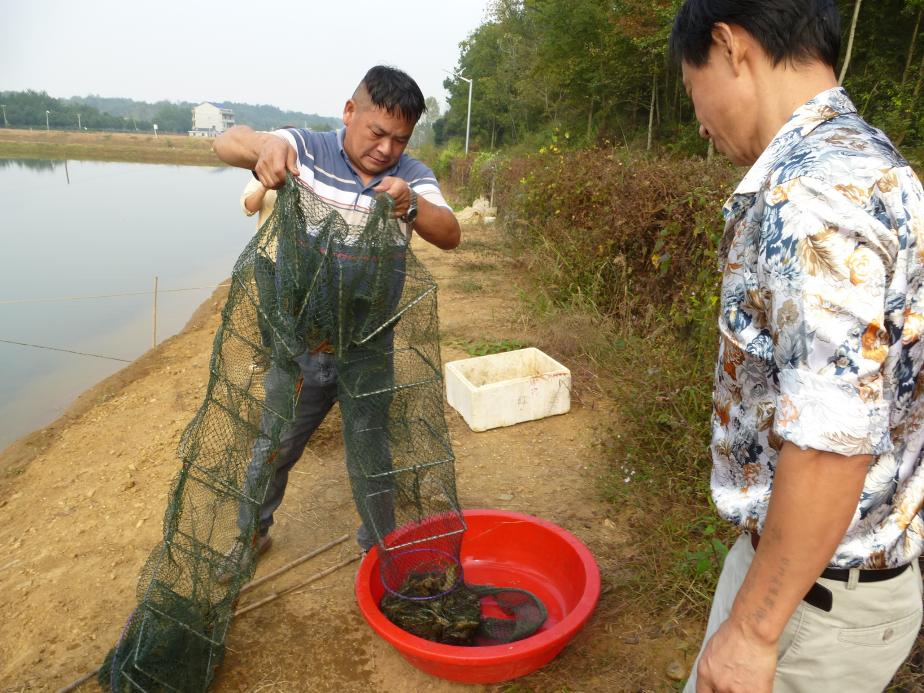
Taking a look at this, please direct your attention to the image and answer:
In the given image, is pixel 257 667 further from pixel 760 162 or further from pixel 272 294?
pixel 760 162

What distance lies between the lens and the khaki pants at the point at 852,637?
1.17m

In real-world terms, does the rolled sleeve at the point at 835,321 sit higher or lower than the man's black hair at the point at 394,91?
lower

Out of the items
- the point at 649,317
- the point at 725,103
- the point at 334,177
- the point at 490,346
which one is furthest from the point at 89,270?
the point at 725,103

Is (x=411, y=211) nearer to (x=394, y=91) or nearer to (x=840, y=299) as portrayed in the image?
(x=394, y=91)

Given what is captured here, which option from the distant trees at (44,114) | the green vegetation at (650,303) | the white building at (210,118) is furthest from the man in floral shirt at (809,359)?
the white building at (210,118)

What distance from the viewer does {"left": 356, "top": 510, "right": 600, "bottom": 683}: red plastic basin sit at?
2143 millimetres

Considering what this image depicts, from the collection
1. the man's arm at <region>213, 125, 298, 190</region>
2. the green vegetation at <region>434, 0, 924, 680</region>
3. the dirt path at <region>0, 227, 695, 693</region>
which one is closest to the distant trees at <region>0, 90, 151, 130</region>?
the green vegetation at <region>434, 0, 924, 680</region>

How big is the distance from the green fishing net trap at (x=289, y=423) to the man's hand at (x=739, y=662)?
4.59ft

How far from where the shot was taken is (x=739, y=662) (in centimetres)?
109

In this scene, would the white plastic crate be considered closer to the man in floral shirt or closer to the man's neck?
the man in floral shirt

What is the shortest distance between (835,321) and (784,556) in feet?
1.21

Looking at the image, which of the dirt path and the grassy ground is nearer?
the dirt path

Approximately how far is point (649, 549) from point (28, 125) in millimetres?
77735

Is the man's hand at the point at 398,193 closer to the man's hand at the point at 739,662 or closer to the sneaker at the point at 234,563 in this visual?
the sneaker at the point at 234,563
